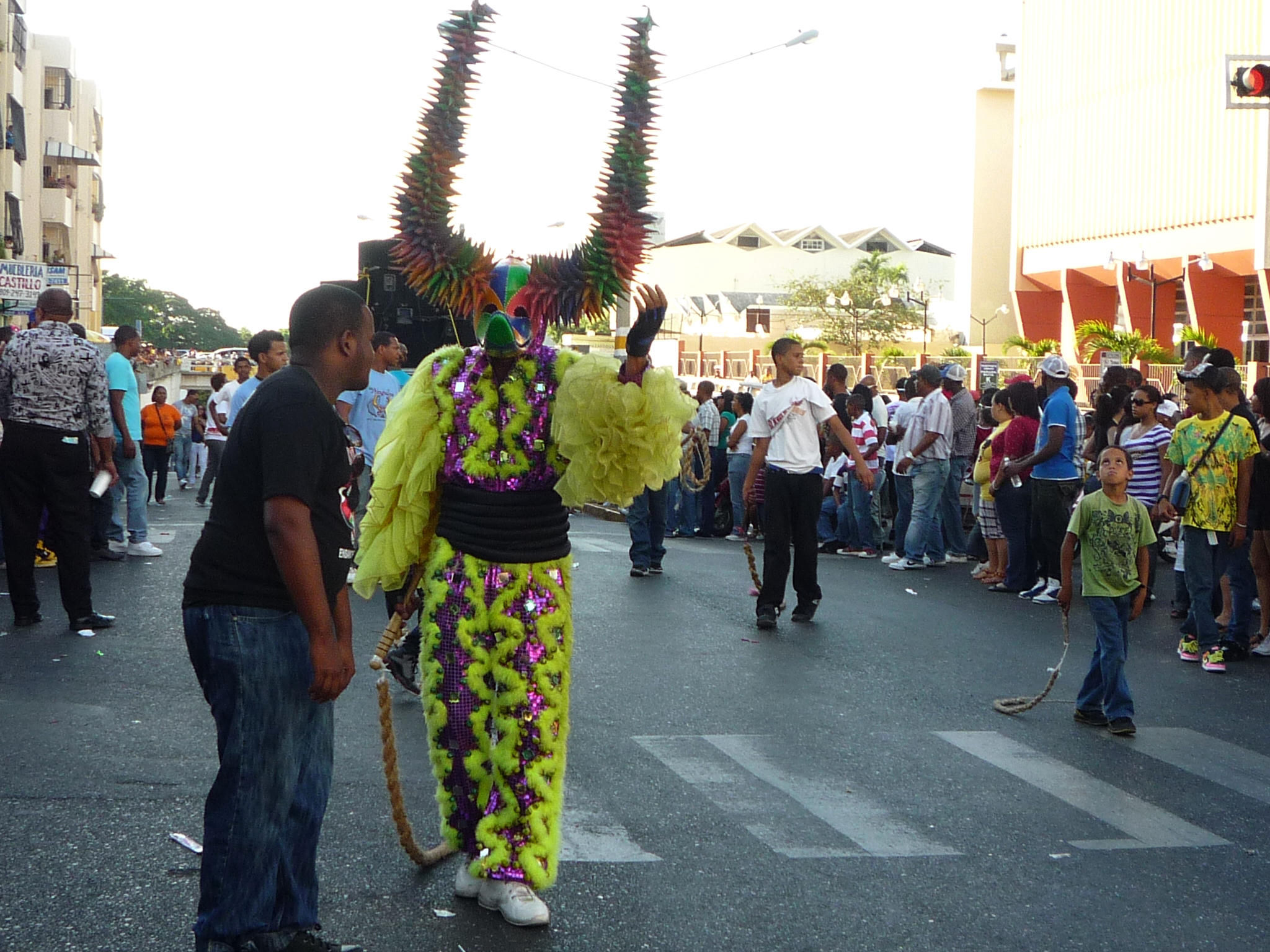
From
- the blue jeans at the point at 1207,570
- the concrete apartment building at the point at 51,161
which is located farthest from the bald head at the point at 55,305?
the concrete apartment building at the point at 51,161

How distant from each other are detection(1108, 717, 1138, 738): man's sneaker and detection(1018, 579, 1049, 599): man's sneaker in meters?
5.03

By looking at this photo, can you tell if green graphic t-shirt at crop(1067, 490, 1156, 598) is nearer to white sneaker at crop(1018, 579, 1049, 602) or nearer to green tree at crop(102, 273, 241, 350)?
white sneaker at crop(1018, 579, 1049, 602)

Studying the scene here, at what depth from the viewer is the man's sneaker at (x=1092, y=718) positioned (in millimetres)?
7402

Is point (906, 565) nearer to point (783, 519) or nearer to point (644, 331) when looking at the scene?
point (783, 519)

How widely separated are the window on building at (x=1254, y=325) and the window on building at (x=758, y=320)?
32.3 meters

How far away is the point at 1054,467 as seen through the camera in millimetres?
11836

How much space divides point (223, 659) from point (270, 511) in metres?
0.42

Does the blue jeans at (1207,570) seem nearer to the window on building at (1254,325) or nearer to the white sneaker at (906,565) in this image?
the white sneaker at (906,565)

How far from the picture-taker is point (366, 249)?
15.3 metres

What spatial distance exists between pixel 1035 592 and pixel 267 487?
9824 millimetres

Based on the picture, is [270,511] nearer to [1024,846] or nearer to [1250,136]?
[1024,846]

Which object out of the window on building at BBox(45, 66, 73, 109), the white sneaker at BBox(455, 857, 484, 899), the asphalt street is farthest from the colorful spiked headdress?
the window on building at BBox(45, 66, 73, 109)

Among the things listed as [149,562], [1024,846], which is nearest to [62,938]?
[1024,846]

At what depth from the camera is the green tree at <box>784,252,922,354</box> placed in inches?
2682
